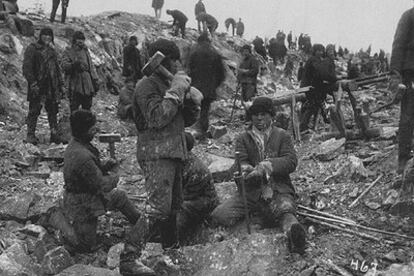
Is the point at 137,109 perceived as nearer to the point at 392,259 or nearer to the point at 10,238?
the point at 10,238

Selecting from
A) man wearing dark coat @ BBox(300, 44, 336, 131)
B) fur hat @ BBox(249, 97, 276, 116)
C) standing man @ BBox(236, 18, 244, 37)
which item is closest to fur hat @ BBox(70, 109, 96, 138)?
fur hat @ BBox(249, 97, 276, 116)

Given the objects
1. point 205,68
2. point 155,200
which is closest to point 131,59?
point 205,68

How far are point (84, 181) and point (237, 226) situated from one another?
5.58ft

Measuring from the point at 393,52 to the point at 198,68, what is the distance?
15.2ft

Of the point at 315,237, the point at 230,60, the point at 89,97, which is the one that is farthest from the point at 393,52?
the point at 230,60

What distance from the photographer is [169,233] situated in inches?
173

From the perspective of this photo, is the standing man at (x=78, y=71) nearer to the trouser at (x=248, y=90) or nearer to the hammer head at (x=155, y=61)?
the trouser at (x=248, y=90)

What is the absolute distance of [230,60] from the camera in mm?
21547

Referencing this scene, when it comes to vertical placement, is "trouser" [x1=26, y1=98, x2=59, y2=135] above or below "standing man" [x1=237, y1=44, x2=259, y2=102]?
below

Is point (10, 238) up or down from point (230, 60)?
down

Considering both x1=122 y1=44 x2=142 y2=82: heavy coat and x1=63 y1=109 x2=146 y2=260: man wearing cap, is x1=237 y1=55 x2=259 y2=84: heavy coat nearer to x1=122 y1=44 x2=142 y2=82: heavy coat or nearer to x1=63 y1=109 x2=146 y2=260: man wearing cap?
x1=122 y1=44 x2=142 y2=82: heavy coat

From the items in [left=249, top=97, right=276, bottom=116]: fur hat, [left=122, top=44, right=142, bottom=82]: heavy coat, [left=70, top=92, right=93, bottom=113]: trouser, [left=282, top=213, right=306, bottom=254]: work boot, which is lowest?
[left=282, top=213, right=306, bottom=254]: work boot

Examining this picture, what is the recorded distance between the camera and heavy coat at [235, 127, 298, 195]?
4.97 meters

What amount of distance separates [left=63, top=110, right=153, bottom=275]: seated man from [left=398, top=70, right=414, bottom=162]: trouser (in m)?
3.23
